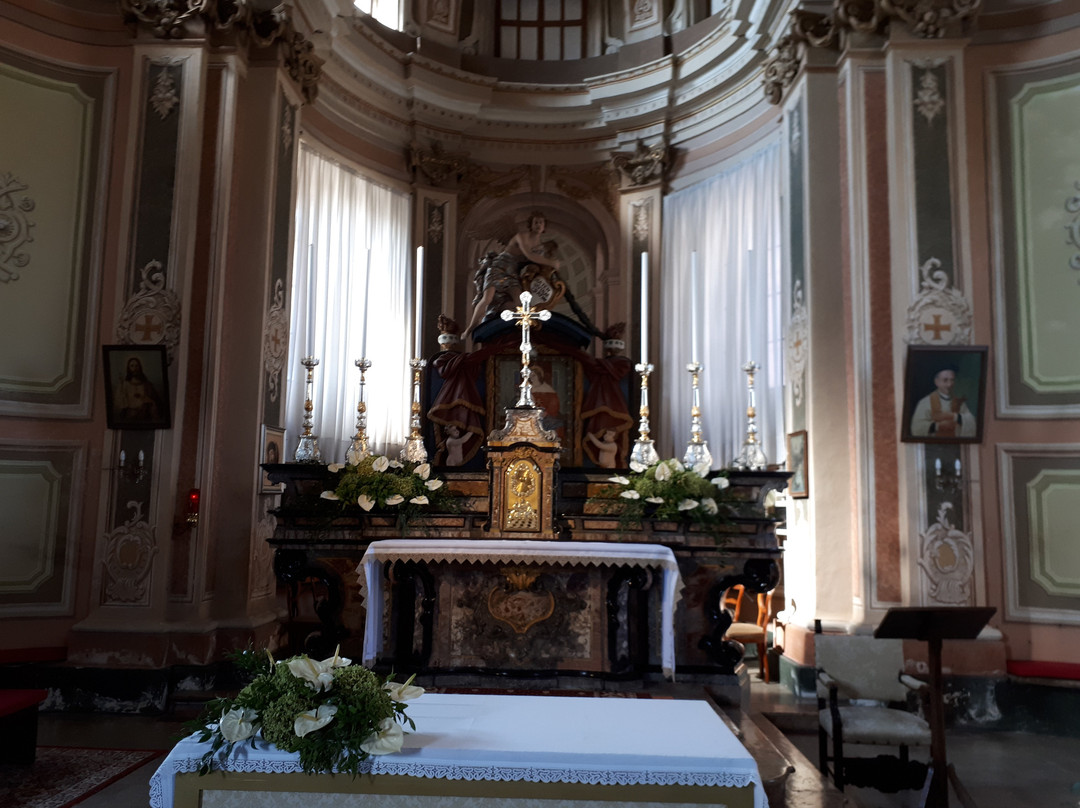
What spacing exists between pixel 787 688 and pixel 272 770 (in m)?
5.43

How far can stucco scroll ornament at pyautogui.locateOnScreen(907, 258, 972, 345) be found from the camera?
264 inches

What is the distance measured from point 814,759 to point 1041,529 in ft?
8.53

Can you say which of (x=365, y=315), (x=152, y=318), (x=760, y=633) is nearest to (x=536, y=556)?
(x=760, y=633)

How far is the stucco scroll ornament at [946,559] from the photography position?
21.4 ft

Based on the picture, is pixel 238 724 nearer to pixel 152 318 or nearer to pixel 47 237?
pixel 152 318

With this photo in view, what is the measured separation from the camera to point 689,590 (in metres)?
6.30

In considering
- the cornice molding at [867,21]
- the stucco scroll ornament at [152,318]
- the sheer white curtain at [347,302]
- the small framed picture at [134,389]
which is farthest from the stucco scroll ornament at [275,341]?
the cornice molding at [867,21]

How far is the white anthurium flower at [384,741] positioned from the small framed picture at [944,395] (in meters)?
5.16

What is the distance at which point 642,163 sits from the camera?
10.4 metres

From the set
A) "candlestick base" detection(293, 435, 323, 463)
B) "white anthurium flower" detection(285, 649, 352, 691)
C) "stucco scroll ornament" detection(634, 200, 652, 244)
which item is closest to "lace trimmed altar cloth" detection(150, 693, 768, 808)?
"white anthurium flower" detection(285, 649, 352, 691)

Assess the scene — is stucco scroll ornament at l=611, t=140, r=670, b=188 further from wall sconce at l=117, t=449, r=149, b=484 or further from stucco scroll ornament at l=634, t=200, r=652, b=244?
wall sconce at l=117, t=449, r=149, b=484

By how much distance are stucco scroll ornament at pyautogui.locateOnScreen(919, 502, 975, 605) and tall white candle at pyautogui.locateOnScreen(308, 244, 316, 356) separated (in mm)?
5836

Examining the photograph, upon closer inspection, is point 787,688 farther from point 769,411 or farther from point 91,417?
point 91,417

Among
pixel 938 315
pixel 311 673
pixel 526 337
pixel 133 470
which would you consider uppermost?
pixel 938 315
